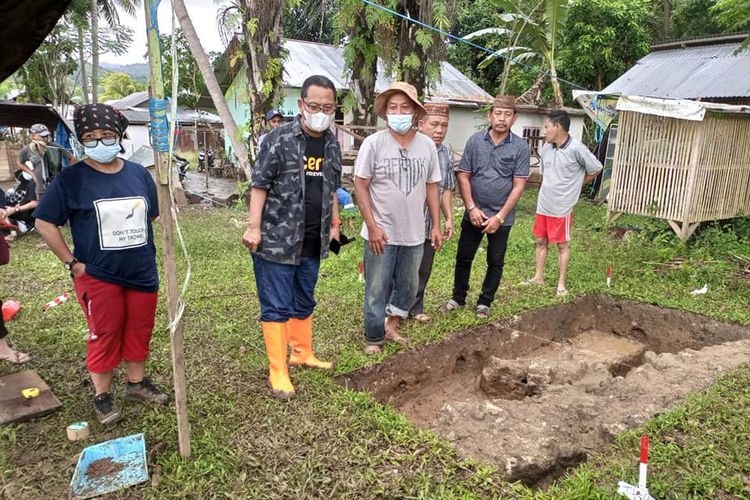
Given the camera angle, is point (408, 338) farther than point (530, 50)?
No

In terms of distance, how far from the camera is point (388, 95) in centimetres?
387

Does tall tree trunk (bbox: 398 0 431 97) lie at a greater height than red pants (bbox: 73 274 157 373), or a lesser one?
greater

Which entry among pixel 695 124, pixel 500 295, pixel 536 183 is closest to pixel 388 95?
pixel 500 295

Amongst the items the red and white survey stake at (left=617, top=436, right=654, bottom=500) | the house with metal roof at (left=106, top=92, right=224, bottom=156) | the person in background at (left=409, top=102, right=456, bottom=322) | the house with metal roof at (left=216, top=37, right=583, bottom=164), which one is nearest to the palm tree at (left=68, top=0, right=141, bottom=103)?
the house with metal roof at (left=106, top=92, right=224, bottom=156)

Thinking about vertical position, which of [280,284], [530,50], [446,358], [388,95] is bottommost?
[446,358]

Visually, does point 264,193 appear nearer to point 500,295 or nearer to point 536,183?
point 500,295

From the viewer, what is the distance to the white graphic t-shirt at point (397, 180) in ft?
12.7

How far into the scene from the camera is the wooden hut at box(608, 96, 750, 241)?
789 cm

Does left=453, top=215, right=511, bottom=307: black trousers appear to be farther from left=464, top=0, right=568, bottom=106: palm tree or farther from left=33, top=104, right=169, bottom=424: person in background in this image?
left=464, top=0, right=568, bottom=106: palm tree

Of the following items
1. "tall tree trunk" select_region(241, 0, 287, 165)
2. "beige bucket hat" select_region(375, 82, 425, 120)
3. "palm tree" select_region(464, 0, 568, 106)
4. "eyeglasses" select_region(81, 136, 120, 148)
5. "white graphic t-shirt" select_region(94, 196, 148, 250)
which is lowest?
"white graphic t-shirt" select_region(94, 196, 148, 250)

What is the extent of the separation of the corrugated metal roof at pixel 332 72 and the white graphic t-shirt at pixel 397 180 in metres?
13.1

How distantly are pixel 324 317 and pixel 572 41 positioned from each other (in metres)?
14.1

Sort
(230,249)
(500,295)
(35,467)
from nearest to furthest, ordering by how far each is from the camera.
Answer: (35,467)
(500,295)
(230,249)

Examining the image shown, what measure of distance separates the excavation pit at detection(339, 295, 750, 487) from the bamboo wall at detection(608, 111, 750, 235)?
11.2 ft
